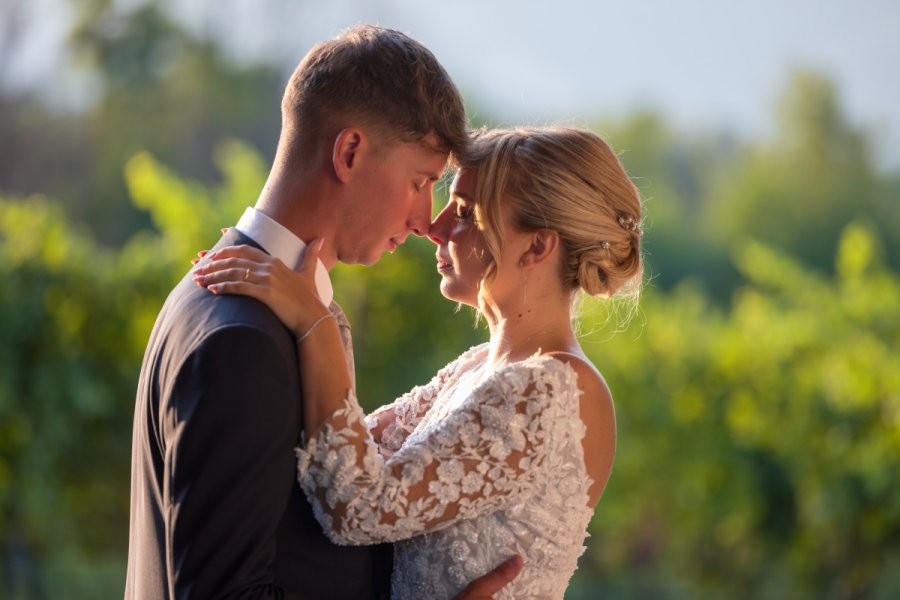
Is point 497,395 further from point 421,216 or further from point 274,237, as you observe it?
point 274,237

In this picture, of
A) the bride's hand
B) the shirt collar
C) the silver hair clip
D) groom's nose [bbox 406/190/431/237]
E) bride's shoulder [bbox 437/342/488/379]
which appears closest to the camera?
the bride's hand

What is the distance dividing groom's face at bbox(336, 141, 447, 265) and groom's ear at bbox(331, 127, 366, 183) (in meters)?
0.03

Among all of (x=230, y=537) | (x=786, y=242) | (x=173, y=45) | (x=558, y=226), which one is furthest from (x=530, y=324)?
(x=786, y=242)

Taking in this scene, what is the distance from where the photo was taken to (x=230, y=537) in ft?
6.10

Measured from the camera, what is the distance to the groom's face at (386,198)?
7.34 ft

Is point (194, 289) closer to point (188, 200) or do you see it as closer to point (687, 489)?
point (188, 200)

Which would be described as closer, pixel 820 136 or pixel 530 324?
pixel 530 324

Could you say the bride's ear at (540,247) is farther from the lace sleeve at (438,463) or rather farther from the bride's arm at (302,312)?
the bride's arm at (302,312)

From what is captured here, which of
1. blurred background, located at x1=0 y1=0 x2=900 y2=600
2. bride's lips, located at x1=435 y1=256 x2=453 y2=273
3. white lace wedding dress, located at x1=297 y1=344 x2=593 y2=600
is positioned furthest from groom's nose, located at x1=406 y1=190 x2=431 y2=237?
blurred background, located at x1=0 y1=0 x2=900 y2=600

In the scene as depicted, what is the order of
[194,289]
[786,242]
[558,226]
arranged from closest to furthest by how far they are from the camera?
[194,289]
[558,226]
[786,242]

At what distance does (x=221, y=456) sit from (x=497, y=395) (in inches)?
26.2

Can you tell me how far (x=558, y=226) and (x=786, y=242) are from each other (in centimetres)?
2575

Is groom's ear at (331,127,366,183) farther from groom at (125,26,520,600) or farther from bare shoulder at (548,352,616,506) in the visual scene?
bare shoulder at (548,352,616,506)

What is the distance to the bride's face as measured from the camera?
2.59m
